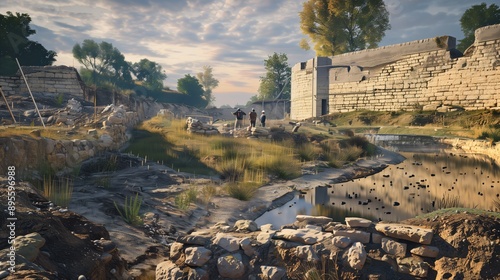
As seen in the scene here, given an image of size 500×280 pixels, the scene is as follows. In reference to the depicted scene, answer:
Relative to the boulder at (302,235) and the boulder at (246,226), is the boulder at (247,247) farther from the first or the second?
the boulder at (246,226)

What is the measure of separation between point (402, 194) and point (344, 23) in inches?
1159

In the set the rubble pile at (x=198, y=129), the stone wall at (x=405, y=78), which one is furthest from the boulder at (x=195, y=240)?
the stone wall at (x=405, y=78)

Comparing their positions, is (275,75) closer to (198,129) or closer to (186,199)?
(198,129)

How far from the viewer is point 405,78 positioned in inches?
958

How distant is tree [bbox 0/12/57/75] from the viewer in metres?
24.8

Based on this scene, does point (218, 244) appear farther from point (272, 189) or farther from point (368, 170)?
point (368, 170)

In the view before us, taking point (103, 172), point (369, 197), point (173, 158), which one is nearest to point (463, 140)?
point (369, 197)

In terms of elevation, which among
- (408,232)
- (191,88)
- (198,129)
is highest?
(191,88)

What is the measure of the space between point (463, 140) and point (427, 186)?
8432mm

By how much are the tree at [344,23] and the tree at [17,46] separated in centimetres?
2333

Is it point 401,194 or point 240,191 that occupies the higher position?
point 240,191

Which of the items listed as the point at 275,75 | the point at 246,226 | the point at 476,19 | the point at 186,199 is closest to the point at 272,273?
the point at 246,226

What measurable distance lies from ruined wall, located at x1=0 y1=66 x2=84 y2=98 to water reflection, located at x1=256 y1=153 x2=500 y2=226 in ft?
58.3

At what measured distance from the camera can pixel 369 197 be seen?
8.29 m
